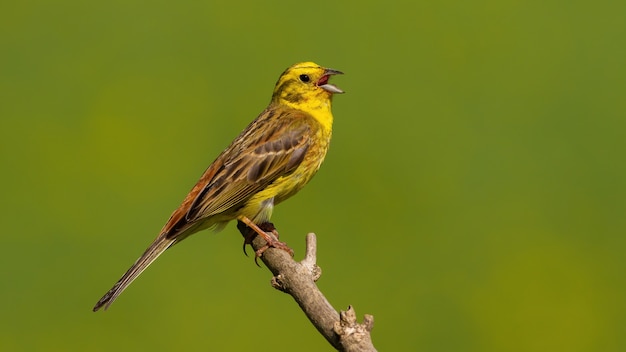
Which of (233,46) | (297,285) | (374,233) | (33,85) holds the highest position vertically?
(233,46)

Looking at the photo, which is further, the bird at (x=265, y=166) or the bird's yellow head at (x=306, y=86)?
the bird's yellow head at (x=306, y=86)

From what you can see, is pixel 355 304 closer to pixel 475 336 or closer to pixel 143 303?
pixel 475 336

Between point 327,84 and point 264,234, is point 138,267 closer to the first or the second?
point 264,234

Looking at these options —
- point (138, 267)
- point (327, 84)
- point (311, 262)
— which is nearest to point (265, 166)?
point (327, 84)

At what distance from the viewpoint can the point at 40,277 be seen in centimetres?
830

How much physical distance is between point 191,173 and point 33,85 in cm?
197

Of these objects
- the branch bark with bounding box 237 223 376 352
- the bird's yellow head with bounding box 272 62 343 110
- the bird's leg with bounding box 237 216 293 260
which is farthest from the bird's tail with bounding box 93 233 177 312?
the bird's yellow head with bounding box 272 62 343 110

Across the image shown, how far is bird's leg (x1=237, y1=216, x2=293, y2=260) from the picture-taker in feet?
17.5

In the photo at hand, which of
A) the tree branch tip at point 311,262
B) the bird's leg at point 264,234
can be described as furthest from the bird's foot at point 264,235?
the tree branch tip at point 311,262

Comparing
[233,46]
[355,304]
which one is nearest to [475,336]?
[355,304]

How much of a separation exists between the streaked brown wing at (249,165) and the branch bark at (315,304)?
531 millimetres

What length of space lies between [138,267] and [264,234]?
581mm

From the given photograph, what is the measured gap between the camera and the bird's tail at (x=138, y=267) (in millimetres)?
5152

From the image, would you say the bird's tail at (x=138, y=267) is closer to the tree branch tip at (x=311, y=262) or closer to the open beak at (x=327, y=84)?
the tree branch tip at (x=311, y=262)
